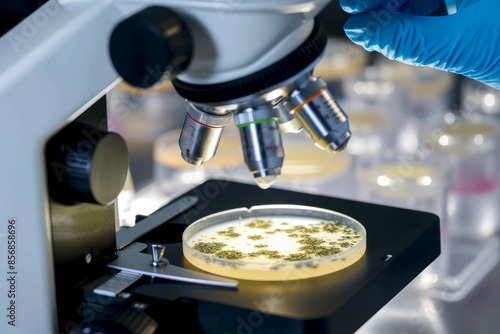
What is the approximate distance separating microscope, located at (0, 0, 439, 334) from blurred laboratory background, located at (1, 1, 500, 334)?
367mm

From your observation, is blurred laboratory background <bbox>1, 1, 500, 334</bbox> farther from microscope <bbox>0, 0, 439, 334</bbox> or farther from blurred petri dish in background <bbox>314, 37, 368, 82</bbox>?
microscope <bbox>0, 0, 439, 334</bbox>

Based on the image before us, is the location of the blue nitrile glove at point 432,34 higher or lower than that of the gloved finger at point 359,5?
lower

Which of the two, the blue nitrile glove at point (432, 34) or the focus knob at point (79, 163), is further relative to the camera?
the blue nitrile glove at point (432, 34)

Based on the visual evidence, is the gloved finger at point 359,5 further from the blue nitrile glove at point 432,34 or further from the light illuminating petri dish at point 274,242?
the light illuminating petri dish at point 274,242

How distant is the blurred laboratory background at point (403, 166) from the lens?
158cm

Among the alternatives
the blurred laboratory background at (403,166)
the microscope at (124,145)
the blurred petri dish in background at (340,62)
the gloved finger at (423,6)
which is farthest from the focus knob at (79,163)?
the blurred petri dish in background at (340,62)

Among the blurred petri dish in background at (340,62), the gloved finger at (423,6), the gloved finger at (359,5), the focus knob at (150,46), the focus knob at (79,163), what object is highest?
the focus knob at (150,46)

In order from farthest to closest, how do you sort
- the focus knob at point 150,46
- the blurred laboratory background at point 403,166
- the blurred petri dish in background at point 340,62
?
the blurred petri dish in background at point 340,62 < the blurred laboratory background at point 403,166 < the focus knob at point 150,46

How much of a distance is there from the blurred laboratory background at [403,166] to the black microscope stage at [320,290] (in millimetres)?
250

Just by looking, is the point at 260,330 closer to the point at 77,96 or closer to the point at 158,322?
the point at 158,322

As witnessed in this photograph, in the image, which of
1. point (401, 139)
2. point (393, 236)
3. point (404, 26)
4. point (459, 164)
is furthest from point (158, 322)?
point (401, 139)

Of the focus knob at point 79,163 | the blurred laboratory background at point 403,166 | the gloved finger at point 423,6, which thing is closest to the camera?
the focus knob at point 79,163

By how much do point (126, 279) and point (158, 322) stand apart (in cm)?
10

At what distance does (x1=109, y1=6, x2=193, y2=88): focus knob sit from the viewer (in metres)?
0.93
